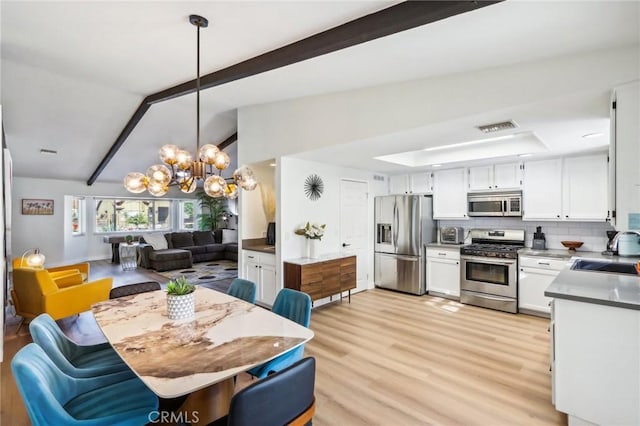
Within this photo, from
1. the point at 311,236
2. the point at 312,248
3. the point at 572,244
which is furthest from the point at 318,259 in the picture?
the point at 572,244

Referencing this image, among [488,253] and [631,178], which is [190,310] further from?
[488,253]

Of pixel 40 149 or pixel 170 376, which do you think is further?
pixel 40 149

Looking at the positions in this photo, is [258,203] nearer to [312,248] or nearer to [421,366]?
[312,248]

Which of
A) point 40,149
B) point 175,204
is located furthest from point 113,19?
point 175,204

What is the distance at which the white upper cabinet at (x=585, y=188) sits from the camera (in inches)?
159

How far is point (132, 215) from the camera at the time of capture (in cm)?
1053

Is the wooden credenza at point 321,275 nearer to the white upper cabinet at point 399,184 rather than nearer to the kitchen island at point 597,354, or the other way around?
the white upper cabinet at point 399,184

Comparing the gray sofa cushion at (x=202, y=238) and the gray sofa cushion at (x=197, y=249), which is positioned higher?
the gray sofa cushion at (x=202, y=238)

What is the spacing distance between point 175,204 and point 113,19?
32.5 feet

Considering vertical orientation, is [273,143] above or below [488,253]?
above

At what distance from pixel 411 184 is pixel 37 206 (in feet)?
31.5

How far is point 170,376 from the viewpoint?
4.53 ft

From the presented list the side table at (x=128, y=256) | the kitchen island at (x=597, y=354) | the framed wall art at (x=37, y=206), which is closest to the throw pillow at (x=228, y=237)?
the side table at (x=128, y=256)

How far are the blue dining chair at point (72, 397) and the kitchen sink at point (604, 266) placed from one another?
12.9 ft
